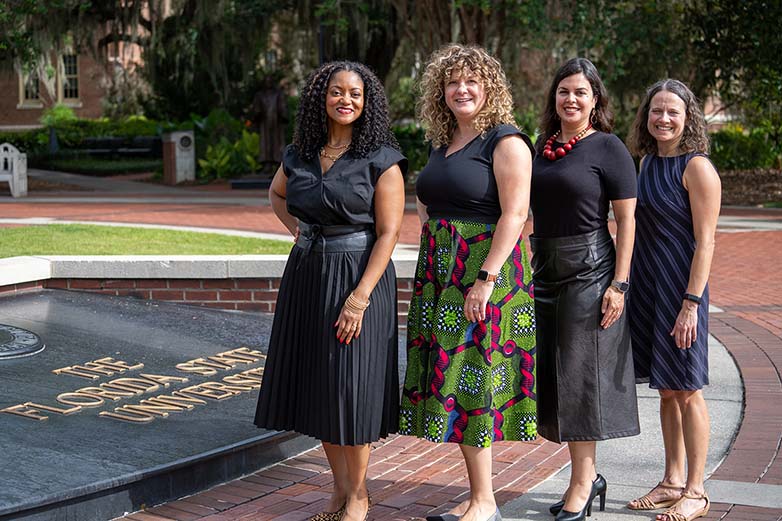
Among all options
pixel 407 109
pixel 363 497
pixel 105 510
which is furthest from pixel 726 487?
pixel 407 109

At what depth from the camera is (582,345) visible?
4180mm

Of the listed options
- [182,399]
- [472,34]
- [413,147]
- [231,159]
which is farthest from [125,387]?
[413,147]

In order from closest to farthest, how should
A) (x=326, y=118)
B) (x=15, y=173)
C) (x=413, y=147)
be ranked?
(x=326, y=118) < (x=15, y=173) < (x=413, y=147)

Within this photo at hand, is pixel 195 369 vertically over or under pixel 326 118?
under

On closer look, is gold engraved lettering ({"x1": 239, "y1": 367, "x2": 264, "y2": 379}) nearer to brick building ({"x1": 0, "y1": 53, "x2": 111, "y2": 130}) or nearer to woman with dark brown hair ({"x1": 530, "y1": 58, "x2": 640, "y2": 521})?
woman with dark brown hair ({"x1": 530, "y1": 58, "x2": 640, "y2": 521})

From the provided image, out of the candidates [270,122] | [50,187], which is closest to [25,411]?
[50,187]

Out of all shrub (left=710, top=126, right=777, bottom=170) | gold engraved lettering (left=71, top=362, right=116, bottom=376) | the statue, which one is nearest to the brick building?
the statue

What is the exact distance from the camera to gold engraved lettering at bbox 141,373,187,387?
19.2 ft

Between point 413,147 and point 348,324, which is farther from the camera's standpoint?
point 413,147

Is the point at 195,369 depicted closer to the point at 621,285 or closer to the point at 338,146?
the point at 338,146

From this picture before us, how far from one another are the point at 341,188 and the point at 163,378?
227cm

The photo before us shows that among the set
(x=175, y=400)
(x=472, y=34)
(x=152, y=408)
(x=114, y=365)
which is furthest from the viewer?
(x=472, y=34)

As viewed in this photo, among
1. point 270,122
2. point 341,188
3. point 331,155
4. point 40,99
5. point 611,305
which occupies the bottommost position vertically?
point 611,305

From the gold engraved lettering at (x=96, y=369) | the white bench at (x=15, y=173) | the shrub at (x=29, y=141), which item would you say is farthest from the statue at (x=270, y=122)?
the gold engraved lettering at (x=96, y=369)
